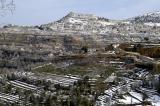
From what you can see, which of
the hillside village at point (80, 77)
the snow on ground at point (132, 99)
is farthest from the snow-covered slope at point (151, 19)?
the snow on ground at point (132, 99)

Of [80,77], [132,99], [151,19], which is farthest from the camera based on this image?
[151,19]

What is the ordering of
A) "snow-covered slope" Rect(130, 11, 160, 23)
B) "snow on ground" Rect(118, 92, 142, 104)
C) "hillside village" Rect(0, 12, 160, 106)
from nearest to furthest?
"snow on ground" Rect(118, 92, 142, 104), "hillside village" Rect(0, 12, 160, 106), "snow-covered slope" Rect(130, 11, 160, 23)

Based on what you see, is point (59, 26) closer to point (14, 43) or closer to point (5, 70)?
point (14, 43)

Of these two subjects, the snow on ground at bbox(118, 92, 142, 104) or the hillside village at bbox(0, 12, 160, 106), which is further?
the hillside village at bbox(0, 12, 160, 106)

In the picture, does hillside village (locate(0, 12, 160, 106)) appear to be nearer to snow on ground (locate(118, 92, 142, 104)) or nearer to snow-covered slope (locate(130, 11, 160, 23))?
snow on ground (locate(118, 92, 142, 104))

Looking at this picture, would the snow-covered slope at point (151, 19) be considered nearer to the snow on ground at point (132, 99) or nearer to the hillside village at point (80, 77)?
the hillside village at point (80, 77)

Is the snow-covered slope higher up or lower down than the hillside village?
higher up

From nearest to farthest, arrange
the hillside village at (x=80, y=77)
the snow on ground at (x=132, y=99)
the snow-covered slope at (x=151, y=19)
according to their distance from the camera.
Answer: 1. the snow on ground at (x=132, y=99)
2. the hillside village at (x=80, y=77)
3. the snow-covered slope at (x=151, y=19)

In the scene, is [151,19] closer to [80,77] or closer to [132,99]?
[80,77]

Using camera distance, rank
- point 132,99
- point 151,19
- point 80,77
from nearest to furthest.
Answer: point 132,99 < point 80,77 < point 151,19

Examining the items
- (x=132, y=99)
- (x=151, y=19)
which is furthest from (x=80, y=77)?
(x=151, y=19)

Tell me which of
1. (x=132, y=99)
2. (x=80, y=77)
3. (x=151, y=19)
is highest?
(x=151, y=19)

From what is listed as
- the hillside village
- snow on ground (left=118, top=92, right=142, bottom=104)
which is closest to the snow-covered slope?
the hillside village
